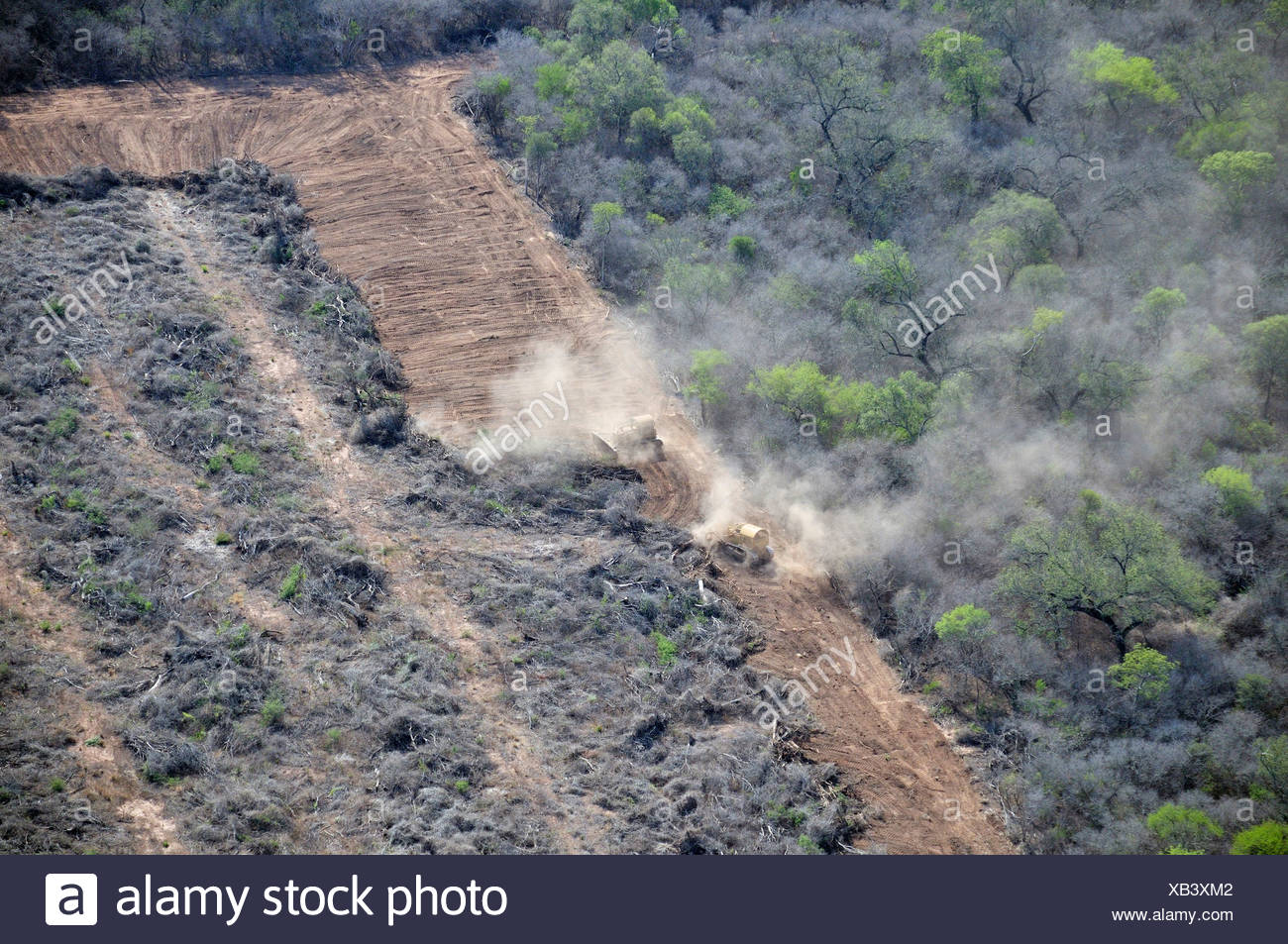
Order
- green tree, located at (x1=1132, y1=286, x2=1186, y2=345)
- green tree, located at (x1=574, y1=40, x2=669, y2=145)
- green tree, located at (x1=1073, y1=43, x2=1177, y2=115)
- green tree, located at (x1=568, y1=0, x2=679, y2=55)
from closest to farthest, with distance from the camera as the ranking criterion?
green tree, located at (x1=1132, y1=286, x2=1186, y2=345)
green tree, located at (x1=1073, y1=43, x2=1177, y2=115)
green tree, located at (x1=574, y1=40, x2=669, y2=145)
green tree, located at (x1=568, y1=0, x2=679, y2=55)

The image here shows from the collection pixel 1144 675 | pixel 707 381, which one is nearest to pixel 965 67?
pixel 707 381

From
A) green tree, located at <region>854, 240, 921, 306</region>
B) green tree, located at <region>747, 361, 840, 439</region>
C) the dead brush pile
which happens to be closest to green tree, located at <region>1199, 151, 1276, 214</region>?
green tree, located at <region>854, 240, 921, 306</region>

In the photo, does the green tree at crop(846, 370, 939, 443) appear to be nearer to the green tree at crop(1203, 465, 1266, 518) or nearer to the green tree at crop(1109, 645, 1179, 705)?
the green tree at crop(1203, 465, 1266, 518)

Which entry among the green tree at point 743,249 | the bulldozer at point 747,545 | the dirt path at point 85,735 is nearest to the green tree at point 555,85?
the green tree at point 743,249

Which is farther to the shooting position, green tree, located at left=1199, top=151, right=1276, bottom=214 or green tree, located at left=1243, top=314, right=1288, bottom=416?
green tree, located at left=1199, top=151, right=1276, bottom=214

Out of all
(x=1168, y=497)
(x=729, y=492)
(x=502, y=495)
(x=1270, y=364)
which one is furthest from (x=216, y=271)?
(x=1270, y=364)

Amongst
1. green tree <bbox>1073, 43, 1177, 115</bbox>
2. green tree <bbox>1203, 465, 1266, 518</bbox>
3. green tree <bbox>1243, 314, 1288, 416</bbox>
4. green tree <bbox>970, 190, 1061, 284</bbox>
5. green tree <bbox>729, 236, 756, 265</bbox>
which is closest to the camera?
green tree <bbox>1203, 465, 1266, 518</bbox>

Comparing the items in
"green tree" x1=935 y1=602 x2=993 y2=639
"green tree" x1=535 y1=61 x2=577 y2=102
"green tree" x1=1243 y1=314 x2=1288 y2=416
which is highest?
"green tree" x1=535 y1=61 x2=577 y2=102
